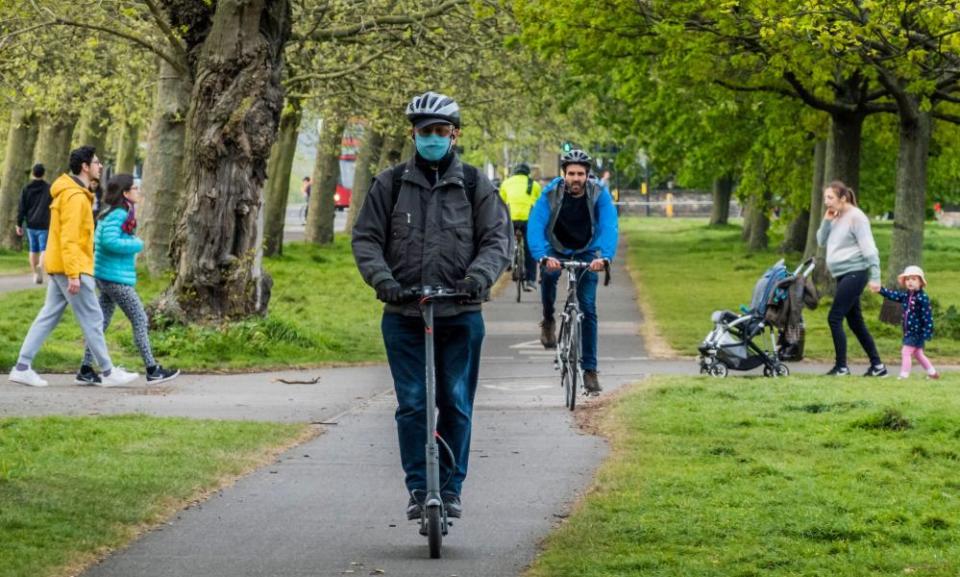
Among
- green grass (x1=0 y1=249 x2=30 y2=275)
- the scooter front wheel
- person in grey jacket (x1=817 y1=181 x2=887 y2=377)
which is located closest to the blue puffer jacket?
person in grey jacket (x1=817 y1=181 x2=887 y2=377)

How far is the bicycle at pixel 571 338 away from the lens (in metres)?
13.3

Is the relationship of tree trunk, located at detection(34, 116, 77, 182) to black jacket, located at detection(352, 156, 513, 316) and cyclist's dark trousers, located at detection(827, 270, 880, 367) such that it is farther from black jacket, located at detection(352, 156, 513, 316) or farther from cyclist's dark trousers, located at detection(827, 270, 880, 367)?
black jacket, located at detection(352, 156, 513, 316)

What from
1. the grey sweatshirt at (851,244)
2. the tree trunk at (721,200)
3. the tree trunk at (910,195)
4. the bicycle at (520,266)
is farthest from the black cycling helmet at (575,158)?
the tree trunk at (721,200)

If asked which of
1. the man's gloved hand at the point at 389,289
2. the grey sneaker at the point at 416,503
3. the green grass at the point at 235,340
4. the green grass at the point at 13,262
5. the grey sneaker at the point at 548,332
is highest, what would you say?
the man's gloved hand at the point at 389,289

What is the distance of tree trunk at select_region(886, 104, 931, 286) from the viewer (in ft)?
78.7

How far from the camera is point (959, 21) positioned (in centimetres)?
1838

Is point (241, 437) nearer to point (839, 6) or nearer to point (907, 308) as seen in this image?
point (907, 308)

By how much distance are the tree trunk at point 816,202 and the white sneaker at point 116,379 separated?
572 inches

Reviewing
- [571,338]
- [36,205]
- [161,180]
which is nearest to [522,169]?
[161,180]

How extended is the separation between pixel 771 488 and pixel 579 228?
185 inches

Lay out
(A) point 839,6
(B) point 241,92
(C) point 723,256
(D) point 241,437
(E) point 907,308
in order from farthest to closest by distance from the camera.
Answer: (C) point 723,256, (A) point 839,6, (B) point 241,92, (E) point 907,308, (D) point 241,437

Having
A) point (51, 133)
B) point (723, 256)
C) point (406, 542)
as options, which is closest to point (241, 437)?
point (406, 542)

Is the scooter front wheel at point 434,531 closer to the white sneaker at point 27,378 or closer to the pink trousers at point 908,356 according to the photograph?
the white sneaker at point 27,378

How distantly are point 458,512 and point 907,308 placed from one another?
925 centimetres
